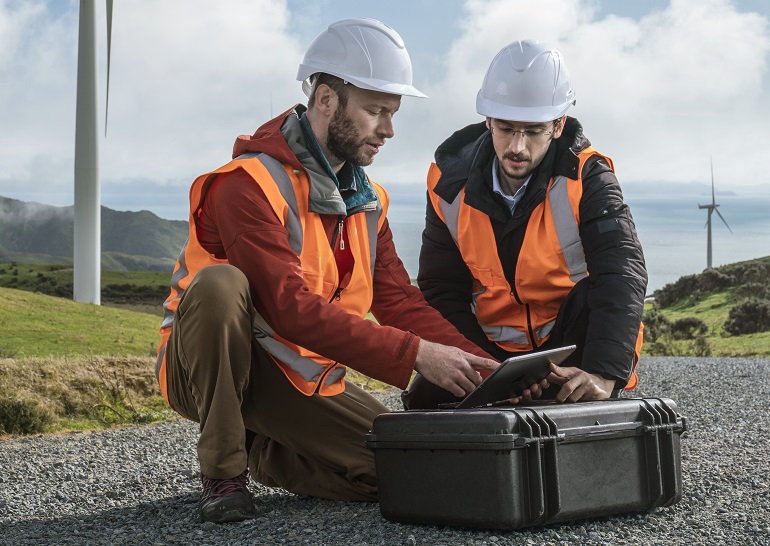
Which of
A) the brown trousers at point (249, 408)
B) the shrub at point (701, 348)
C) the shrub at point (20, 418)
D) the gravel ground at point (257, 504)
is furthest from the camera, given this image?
the shrub at point (701, 348)

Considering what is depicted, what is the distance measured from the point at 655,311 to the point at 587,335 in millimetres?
18616

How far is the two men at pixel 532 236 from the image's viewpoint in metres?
4.32

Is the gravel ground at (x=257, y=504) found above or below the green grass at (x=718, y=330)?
below

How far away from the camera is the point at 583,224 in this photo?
4500 mm

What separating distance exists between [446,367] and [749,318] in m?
16.4

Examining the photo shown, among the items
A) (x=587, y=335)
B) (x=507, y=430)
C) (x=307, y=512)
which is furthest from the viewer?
(x=587, y=335)

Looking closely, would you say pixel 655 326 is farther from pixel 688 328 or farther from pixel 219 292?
pixel 219 292

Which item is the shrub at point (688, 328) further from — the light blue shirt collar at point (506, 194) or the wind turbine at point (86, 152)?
the light blue shirt collar at point (506, 194)

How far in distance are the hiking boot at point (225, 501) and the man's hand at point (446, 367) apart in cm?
85

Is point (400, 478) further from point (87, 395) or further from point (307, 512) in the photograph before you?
point (87, 395)

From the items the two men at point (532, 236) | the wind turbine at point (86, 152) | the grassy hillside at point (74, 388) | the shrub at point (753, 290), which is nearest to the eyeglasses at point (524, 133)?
the two men at point (532, 236)

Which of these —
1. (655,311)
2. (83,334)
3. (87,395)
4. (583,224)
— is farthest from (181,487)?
(655,311)

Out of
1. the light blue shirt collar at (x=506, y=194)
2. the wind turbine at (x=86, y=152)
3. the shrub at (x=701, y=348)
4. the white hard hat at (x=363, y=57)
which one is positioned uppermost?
the wind turbine at (x=86, y=152)

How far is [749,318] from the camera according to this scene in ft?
60.8
